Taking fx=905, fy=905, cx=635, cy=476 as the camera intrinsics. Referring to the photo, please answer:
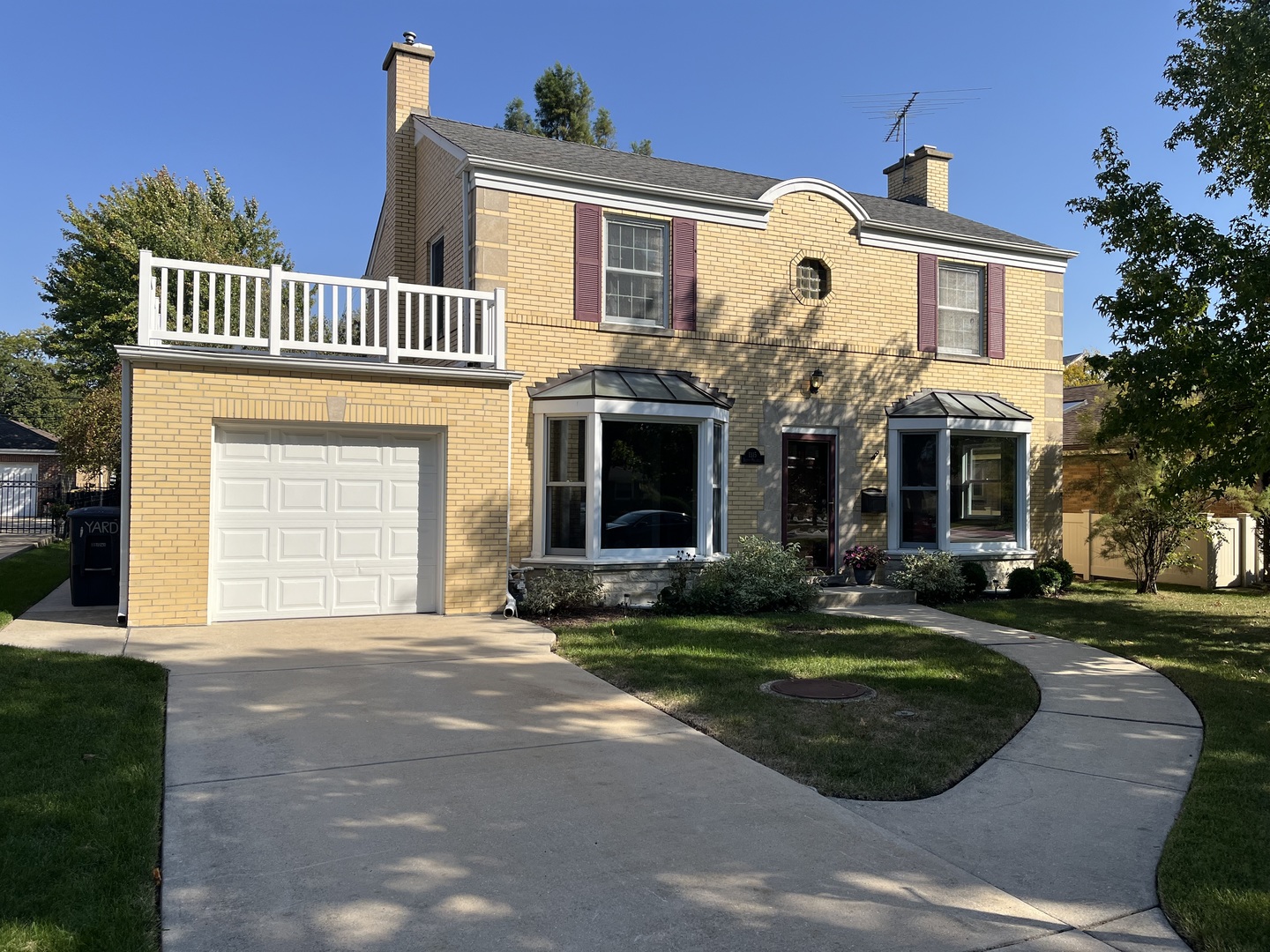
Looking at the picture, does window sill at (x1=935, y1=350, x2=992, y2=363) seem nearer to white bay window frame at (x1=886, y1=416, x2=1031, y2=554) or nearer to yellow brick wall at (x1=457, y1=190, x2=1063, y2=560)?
yellow brick wall at (x1=457, y1=190, x2=1063, y2=560)

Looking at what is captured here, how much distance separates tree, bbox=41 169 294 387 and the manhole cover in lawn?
81.6ft

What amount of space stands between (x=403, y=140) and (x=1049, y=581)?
1316cm

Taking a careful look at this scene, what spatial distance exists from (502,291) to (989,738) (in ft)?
26.0

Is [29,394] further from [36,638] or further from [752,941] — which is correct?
[752,941]

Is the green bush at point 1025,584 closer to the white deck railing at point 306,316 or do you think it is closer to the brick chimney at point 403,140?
the white deck railing at point 306,316

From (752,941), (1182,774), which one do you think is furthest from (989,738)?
(752,941)

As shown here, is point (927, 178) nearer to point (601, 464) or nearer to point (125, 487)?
point (601, 464)

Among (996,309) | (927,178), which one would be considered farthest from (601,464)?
(927,178)

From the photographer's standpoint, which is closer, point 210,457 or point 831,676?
point 831,676

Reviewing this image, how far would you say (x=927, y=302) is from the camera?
51.2ft

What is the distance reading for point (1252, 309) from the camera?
9875mm

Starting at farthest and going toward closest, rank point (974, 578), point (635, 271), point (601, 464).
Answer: point (974, 578) → point (635, 271) → point (601, 464)

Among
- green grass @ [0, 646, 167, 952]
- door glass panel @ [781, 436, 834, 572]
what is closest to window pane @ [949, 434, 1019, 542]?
door glass panel @ [781, 436, 834, 572]

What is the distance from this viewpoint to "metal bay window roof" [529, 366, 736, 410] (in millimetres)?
12219
